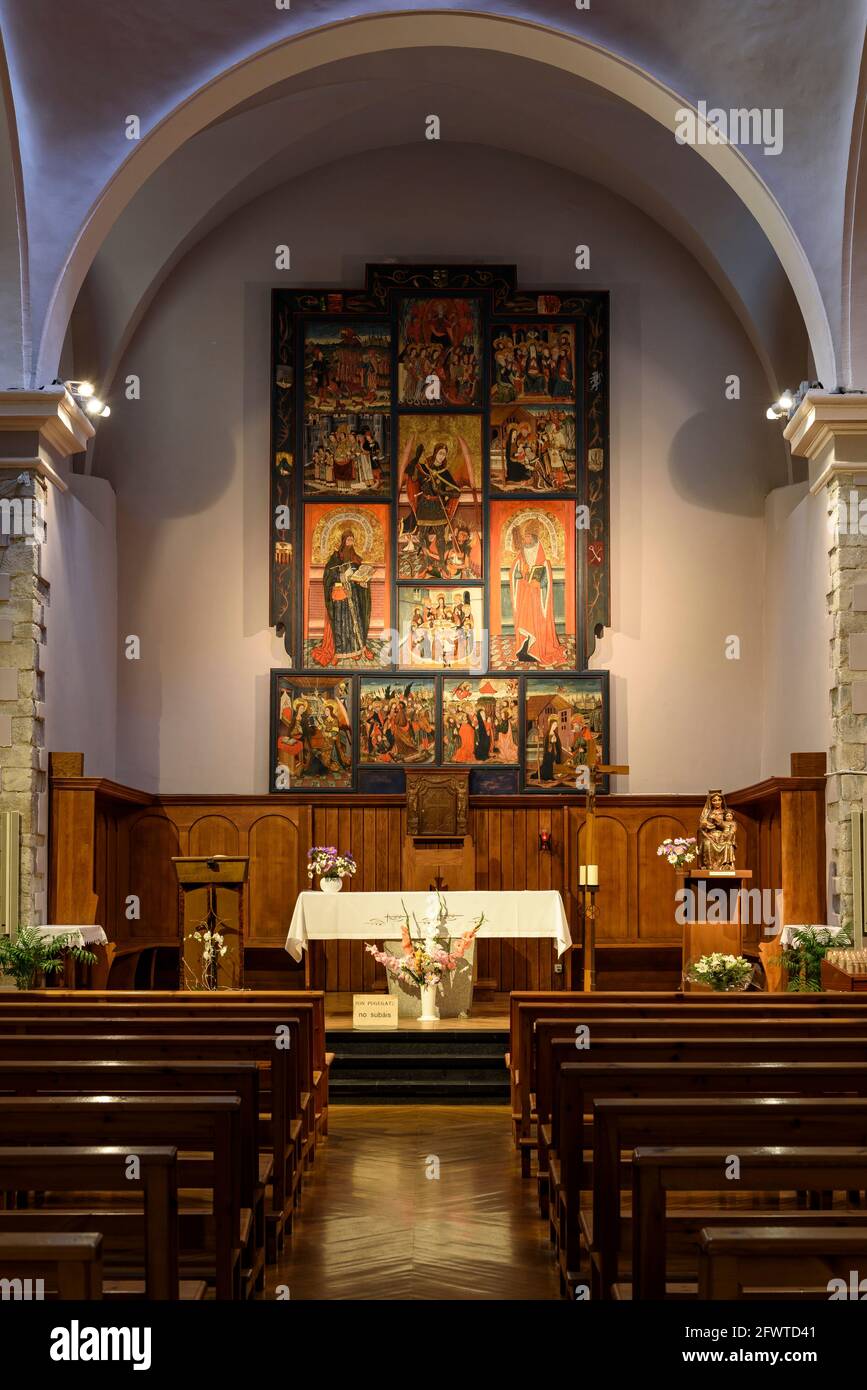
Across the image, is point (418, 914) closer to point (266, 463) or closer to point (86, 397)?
point (86, 397)

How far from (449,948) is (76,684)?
390cm

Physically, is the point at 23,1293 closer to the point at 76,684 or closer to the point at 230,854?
the point at 76,684

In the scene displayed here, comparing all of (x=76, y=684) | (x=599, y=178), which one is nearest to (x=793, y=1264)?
(x=76, y=684)

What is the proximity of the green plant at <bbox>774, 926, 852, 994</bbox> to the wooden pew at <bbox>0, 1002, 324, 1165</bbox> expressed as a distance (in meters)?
3.82

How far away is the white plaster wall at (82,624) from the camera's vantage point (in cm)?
1134

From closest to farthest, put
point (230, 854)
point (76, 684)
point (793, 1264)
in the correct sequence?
1. point (793, 1264)
2. point (76, 684)
3. point (230, 854)

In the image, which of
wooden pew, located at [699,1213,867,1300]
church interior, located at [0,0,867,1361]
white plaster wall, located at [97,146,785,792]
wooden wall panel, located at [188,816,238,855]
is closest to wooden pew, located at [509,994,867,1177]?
church interior, located at [0,0,867,1361]

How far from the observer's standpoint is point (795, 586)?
12586mm

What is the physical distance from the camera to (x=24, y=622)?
10.6 m

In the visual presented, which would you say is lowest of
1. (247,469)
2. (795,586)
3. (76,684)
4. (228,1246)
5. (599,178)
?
(228,1246)

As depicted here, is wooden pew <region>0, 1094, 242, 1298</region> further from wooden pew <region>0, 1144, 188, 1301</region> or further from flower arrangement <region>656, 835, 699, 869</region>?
flower arrangement <region>656, 835, 699, 869</region>

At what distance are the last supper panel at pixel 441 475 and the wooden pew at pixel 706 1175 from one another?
1061 cm

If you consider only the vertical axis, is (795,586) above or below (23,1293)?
above
